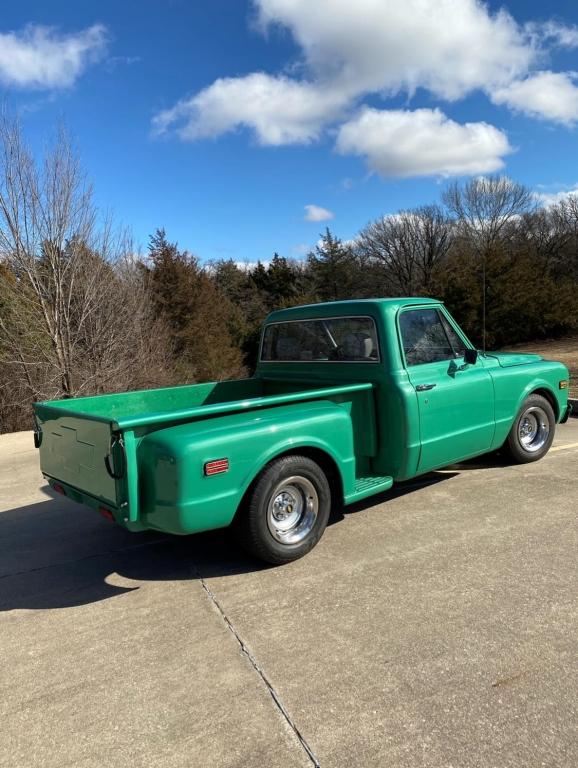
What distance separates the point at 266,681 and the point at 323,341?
322 centimetres

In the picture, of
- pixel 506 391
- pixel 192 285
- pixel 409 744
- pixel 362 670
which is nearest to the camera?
pixel 409 744

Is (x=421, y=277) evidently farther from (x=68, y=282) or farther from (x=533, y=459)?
(x=533, y=459)

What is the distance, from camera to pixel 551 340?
26547 millimetres

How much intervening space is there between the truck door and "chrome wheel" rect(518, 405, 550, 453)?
82 centimetres

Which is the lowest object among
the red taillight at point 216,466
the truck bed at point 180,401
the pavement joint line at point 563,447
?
the pavement joint line at point 563,447

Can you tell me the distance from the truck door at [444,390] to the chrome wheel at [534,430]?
818 mm

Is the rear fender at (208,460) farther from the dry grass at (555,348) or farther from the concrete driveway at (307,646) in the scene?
the dry grass at (555,348)

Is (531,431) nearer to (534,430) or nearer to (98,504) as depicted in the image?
(534,430)

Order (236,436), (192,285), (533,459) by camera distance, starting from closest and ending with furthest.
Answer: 1. (236,436)
2. (533,459)
3. (192,285)

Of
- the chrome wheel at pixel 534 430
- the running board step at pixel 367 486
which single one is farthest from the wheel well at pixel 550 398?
the running board step at pixel 367 486

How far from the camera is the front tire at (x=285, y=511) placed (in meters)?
3.57

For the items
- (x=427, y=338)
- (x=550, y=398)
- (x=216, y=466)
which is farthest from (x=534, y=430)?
(x=216, y=466)

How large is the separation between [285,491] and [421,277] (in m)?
44.8

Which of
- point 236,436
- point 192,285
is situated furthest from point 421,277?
point 236,436
